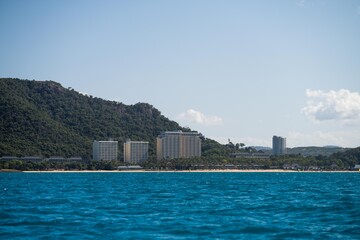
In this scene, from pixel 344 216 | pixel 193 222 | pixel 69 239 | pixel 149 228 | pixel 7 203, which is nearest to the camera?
pixel 69 239

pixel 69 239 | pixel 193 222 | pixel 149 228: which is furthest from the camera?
pixel 193 222

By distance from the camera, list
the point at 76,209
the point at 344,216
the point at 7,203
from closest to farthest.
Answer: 1. the point at 344,216
2. the point at 76,209
3. the point at 7,203

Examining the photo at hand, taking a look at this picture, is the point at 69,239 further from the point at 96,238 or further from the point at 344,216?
the point at 344,216

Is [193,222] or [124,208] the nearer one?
[193,222]

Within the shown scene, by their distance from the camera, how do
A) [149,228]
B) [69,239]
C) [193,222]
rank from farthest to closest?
[193,222]
[149,228]
[69,239]

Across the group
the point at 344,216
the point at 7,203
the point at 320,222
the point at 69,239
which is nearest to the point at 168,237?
the point at 69,239

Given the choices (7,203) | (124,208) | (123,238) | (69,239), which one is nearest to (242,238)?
(123,238)

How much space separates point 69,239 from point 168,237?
20.2 ft

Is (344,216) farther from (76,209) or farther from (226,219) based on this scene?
(76,209)

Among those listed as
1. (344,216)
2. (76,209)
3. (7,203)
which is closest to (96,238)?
(76,209)

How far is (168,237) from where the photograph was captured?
3775 centimetres

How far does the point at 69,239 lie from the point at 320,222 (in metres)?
19.1

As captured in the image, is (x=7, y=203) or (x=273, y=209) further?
(x=7, y=203)

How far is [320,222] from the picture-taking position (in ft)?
147
